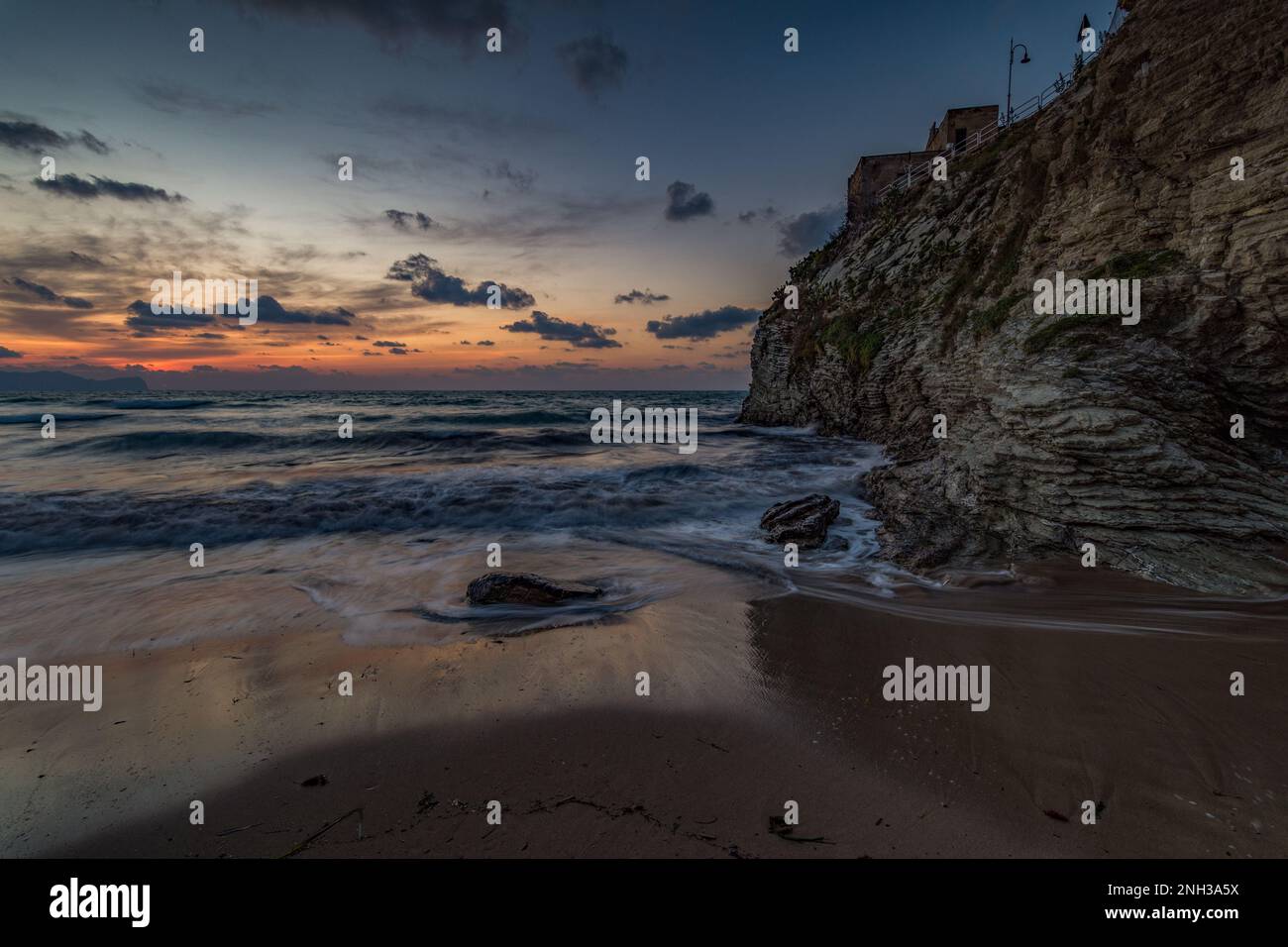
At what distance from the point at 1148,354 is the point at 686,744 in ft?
30.0

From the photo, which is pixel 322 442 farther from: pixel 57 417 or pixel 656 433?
pixel 57 417

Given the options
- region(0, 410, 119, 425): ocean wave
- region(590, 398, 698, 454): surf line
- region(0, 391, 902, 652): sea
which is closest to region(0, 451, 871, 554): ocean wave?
region(0, 391, 902, 652): sea

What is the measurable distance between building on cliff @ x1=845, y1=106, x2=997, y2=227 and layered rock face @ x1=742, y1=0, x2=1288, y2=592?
19.6m

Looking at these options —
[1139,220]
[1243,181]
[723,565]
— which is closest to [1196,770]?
[723,565]

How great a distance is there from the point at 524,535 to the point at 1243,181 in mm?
13877

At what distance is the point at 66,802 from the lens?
361 centimetres

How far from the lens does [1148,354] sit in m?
7.85

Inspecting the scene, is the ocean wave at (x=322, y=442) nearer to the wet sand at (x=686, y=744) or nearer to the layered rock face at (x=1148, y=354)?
the layered rock face at (x=1148, y=354)

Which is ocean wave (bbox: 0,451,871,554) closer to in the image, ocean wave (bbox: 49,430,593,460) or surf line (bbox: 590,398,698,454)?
surf line (bbox: 590,398,698,454)

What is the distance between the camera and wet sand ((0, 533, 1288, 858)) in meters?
3.09

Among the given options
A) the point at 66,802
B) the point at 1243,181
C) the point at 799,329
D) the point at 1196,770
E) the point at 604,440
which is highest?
the point at 799,329

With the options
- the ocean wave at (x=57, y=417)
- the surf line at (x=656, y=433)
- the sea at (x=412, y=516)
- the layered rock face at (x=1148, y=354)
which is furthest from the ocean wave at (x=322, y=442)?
the layered rock face at (x=1148, y=354)

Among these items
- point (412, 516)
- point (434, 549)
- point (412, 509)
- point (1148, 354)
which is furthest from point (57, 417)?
point (1148, 354)
